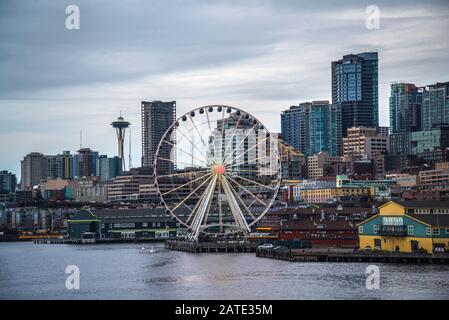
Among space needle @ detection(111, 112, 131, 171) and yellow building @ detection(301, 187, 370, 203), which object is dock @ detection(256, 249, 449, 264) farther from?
space needle @ detection(111, 112, 131, 171)

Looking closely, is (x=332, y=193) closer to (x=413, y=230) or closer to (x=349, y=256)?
(x=349, y=256)

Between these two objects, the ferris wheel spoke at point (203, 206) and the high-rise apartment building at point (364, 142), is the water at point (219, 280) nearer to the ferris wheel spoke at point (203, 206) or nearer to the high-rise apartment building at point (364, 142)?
the ferris wheel spoke at point (203, 206)

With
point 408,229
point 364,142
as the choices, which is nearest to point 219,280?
point 408,229

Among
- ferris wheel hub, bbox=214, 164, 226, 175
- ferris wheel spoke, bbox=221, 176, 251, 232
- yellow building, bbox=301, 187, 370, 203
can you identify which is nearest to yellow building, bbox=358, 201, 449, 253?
ferris wheel spoke, bbox=221, 176, 251, 232

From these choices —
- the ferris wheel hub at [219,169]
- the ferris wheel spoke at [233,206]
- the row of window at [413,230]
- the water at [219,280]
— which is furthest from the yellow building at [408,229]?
the ferris wheel hub at [219,169]
